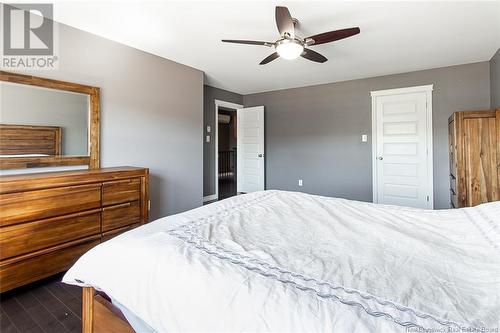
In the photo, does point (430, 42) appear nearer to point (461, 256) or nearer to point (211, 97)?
point (461, 256)

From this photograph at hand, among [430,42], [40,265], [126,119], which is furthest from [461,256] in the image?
[126,119]

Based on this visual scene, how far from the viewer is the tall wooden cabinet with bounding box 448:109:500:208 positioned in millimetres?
2780

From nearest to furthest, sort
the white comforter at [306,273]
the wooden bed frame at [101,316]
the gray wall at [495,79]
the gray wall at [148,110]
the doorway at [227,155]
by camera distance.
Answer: the white comforter at [306,273] → the wooden bed frame at [101,316] → the gray wall at [148,110] → the gray wall at [495,79] → the doorway at [227,155]

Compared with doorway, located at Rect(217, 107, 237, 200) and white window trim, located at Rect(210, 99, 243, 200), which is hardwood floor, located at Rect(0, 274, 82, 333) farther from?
doorway, located at Rect(217, 107, 237, 200)

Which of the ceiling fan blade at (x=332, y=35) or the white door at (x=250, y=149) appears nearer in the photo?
the ceiling fan blade at (x=332, y=35)

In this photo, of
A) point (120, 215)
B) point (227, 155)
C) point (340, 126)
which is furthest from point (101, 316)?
point (227, 155)

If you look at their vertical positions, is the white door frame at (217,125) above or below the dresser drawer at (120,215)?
above

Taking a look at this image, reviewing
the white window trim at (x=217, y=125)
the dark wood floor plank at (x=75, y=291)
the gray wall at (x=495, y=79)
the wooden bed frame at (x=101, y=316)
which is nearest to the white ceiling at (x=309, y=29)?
the gray wall at (x=495, y=79)

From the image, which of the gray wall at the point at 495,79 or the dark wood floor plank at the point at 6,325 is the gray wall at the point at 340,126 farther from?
the dark wood floor plank at the point at 6,325

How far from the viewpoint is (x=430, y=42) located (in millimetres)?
3053

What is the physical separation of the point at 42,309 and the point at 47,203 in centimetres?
79

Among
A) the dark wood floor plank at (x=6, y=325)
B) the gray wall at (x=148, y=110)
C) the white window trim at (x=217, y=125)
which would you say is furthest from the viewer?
the white window trim at (x=217, y=125)

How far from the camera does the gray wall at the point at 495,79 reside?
3.31m

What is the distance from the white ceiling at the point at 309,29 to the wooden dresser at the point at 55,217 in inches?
61.2
